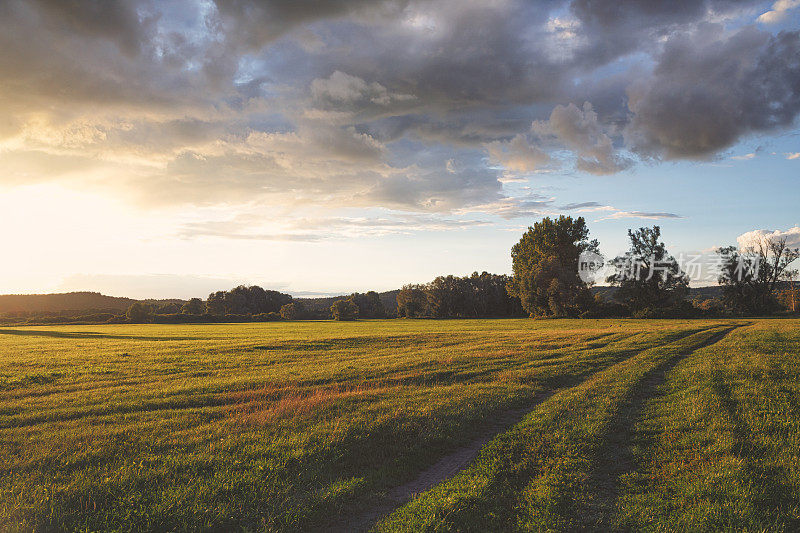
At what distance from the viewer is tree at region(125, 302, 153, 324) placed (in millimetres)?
98875

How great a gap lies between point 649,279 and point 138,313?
113 meters

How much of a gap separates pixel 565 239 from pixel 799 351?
67.3 meters

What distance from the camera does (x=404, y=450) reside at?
35.2 feet

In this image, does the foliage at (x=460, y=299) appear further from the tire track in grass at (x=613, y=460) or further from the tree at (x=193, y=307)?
the tire track in grass at (x=613, y=460)

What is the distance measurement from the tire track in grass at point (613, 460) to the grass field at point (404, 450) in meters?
0.05

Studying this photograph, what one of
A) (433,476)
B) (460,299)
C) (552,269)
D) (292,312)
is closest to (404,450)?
(433,476)

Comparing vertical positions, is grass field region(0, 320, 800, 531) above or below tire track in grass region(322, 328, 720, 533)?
above

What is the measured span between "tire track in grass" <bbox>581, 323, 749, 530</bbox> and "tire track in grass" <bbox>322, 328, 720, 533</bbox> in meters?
2.76

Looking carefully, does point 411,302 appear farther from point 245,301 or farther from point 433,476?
point 433,476

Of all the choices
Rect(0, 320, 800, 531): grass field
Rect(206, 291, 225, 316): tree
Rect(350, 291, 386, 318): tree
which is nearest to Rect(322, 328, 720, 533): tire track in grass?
Rect(0, 320, 800, 531): grass field

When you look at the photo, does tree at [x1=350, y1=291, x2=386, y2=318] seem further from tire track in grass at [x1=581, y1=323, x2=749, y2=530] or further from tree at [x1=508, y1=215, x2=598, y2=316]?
tire track in grass at [x1=581, y1=323, x2=749, y2=530]

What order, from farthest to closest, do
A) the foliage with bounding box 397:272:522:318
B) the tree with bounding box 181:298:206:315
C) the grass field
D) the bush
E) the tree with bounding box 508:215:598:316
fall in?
the tree with bounding box 181:298:206:315
the foliage with bounding box 397:272:522:318
the bush
the tree with bounding box 508:215:598:316
the grass field

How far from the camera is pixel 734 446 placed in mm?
10219

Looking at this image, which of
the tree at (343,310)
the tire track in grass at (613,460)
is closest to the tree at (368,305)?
the tree at (343,310)
